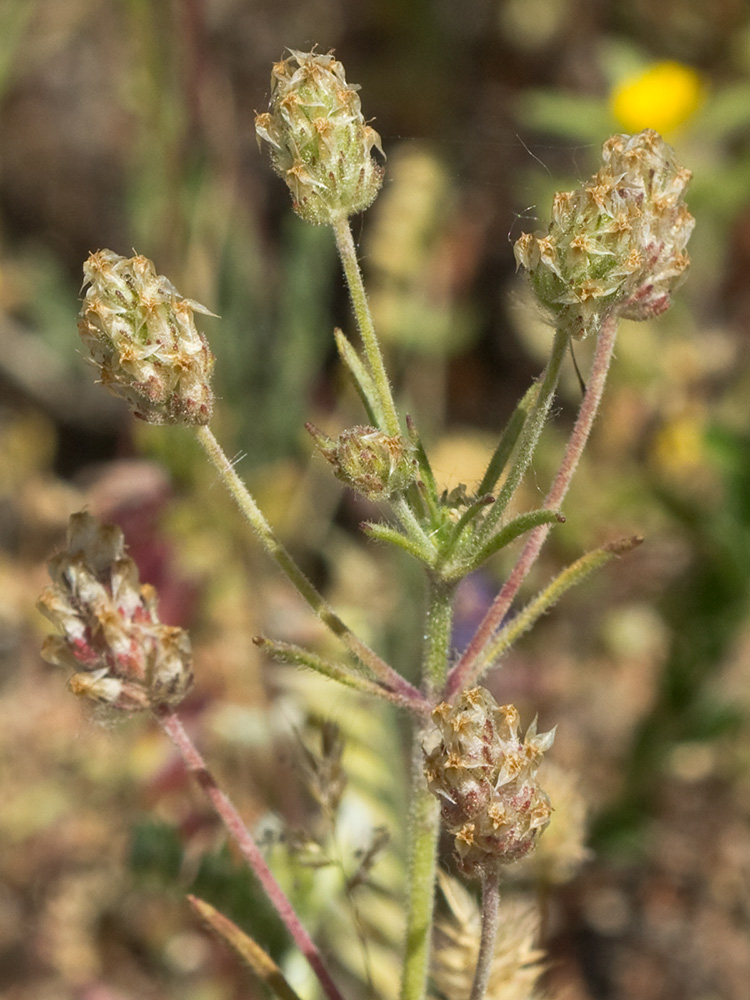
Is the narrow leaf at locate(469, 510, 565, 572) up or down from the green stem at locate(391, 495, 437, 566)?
up

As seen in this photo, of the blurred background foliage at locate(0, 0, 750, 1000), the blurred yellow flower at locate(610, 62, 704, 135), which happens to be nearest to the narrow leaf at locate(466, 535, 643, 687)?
the blurred background foliage at locate(0, 0, 750, 1000)

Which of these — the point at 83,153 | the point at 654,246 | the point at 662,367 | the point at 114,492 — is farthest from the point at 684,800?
the point at 83,153

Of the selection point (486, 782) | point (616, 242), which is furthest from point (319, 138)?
point (486, 782)

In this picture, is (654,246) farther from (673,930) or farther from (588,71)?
(588,71)

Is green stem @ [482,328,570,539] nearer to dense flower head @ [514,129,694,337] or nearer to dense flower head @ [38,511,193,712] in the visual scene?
dense flower head @ [514,129,694,337]

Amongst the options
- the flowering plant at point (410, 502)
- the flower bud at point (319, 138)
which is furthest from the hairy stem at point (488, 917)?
the flower bud at point (319, 138)

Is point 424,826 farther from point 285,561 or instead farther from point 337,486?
point 337,486

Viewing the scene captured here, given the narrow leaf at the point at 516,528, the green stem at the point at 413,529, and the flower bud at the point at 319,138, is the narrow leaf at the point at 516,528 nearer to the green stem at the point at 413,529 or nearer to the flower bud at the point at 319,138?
the green stem at the point at 413,529
